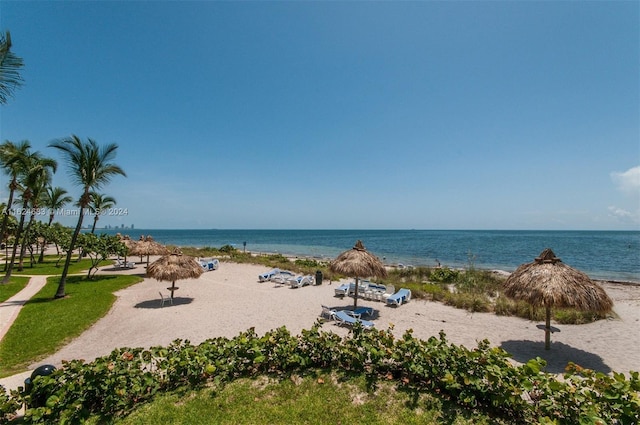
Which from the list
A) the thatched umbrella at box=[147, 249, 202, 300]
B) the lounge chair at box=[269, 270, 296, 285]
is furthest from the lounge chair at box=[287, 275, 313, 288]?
the thatched umbrella at box=[147, 249, 202, 300]

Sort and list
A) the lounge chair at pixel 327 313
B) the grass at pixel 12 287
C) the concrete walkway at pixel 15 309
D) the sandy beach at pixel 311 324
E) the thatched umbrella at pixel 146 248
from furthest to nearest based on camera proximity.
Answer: the thatched umbrella at pixel 146 248
the grass at pixel 12 287
the lounge chair at pixel 327 313
the sandy beach at pixel 311 324
the concrete walkway at pixel 15 309

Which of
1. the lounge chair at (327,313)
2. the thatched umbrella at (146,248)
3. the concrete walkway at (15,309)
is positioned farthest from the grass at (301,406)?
the thatched umbrella at (146,248)

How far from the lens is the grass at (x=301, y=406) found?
165 inches

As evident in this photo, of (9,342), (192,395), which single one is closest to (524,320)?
(192,395)

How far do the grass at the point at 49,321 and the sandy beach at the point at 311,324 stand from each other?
410 millimetres

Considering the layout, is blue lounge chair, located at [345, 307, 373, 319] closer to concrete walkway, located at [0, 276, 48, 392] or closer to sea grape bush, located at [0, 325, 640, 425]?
sea grape bush, located at [0, 325, 640, 425]

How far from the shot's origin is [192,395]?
15.7ft

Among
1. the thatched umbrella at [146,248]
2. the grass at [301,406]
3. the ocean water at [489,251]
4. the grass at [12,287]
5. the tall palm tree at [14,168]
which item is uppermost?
the tall palm tree at [14,168]

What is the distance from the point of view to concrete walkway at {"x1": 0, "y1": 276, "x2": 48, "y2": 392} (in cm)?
585

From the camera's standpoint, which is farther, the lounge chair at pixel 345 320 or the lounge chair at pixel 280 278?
the lounge chair at pixel 280 278

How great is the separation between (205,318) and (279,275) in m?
7.72

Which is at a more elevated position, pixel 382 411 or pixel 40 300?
pixel 382 411

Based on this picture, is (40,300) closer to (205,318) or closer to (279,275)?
(205,318)

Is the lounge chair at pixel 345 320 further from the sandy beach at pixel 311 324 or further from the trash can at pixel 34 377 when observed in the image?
the trash can at pixel 34 377
